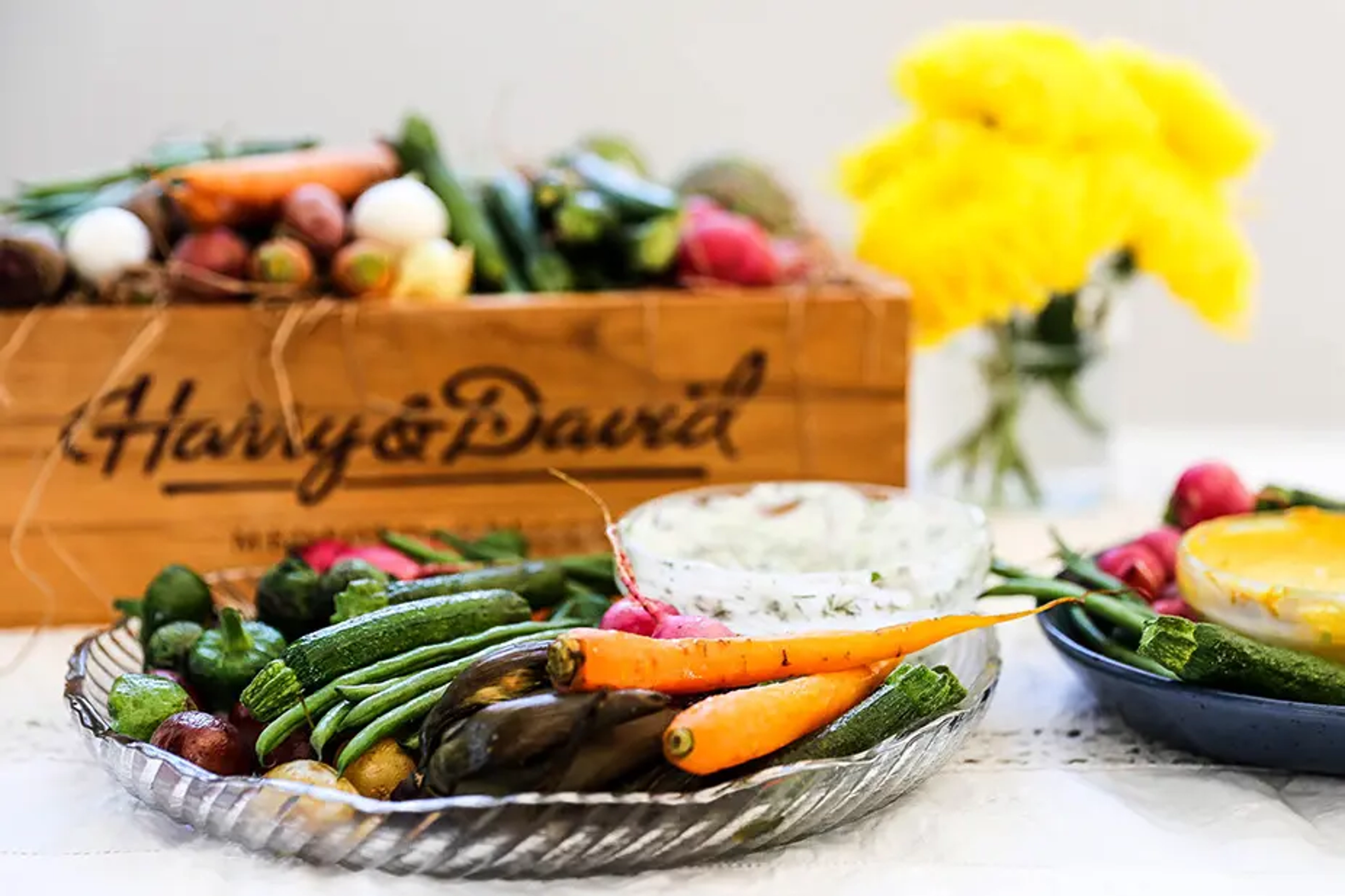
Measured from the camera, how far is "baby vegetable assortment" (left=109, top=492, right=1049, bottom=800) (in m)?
0.71

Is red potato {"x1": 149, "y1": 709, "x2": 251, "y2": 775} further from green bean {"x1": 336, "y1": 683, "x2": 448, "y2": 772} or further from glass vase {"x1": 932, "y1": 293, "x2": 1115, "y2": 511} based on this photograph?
glass vase {"x1": 932, "y1": 293, "x2": 1115, "y2": 511}

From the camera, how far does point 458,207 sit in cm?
141

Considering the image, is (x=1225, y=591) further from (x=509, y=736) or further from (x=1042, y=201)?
(x=1042, y=201)

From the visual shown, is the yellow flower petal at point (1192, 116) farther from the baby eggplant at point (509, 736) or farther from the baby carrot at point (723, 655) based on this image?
the baby eggplant at point (509, 736)

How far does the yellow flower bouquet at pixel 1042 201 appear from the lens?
4.66ft

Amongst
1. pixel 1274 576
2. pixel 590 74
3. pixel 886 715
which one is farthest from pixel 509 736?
pixel 590 74

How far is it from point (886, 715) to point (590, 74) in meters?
1.72

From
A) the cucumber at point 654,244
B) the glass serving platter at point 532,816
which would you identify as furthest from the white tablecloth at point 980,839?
the cucumber at point 654,244

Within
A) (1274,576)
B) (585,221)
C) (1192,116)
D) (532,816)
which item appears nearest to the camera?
(532,816)

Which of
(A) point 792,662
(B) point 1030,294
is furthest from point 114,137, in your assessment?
(A) point 792,662

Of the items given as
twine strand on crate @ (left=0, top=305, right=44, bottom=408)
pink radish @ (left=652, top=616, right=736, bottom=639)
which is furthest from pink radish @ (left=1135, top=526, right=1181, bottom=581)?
twine strand on crate @ (left=0, top=305, right=44, bottom=408)

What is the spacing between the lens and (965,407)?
159cm

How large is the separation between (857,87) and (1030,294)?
39.8 inches

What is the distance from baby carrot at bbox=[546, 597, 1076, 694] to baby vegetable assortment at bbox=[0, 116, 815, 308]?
23.9 inches
